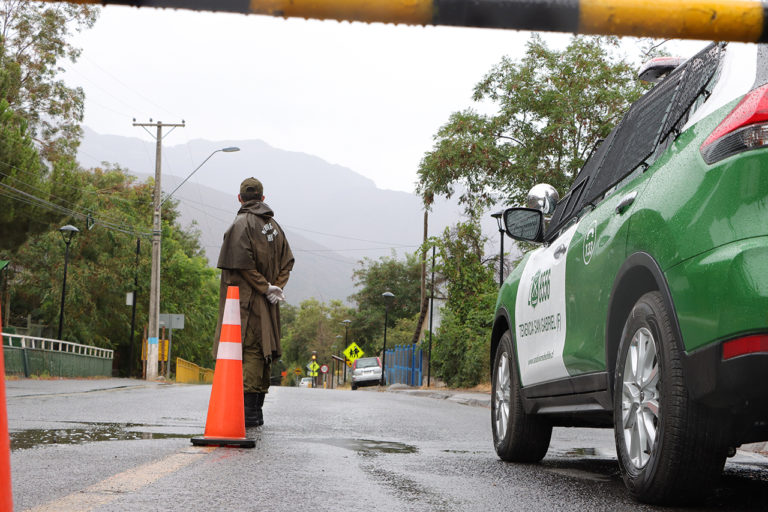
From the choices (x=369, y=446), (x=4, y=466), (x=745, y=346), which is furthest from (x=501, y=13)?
(x=369, y=446)

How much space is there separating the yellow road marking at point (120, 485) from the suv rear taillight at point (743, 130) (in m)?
2.59

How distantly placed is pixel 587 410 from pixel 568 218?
1423 mm

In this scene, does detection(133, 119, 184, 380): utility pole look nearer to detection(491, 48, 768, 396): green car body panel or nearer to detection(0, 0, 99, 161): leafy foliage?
detection(0, 0, 99, 161): leafy foliage

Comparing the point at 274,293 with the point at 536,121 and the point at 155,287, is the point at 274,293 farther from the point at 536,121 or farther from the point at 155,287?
the point at 155,287

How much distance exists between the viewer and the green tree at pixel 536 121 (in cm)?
2219

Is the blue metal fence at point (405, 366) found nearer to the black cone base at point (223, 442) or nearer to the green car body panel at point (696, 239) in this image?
the black cone base at point (223, 442)

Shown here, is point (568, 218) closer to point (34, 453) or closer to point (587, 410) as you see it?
point (587, 410)

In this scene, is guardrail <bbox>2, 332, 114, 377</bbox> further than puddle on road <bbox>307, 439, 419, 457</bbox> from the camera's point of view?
Yes

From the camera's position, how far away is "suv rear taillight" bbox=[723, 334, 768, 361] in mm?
3008

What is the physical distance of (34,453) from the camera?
5.29m

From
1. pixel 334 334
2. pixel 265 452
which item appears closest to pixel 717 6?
pixel 265 452

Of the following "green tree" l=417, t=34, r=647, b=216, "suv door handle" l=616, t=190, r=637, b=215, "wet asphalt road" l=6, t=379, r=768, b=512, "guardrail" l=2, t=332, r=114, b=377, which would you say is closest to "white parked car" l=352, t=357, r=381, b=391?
"guardrail" l=2, t=332, r=114, b=377

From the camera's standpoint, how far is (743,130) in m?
3.23

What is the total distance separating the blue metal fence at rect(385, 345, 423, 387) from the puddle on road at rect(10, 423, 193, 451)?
3589 centimetres
